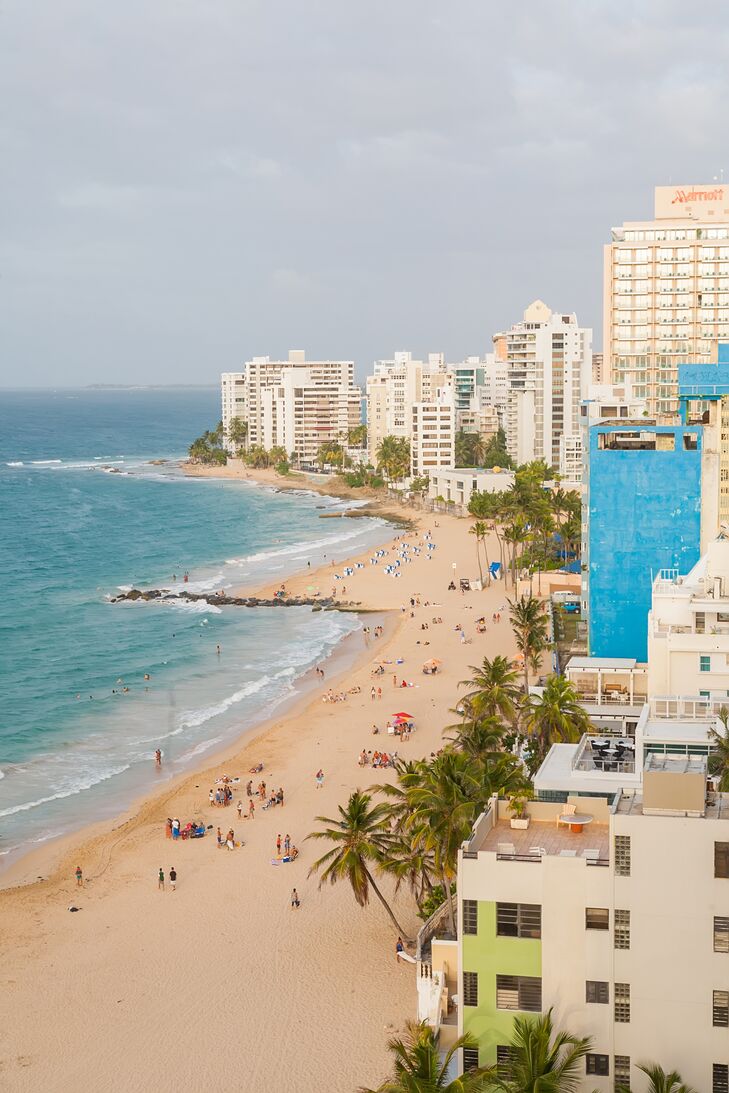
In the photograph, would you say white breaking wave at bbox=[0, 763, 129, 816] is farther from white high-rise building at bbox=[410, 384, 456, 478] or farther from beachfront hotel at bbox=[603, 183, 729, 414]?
white high-rise building at bbox=[410, 384, 456, 478]

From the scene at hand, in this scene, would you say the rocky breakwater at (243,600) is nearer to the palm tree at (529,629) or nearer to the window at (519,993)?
the palm tree at (529,629)

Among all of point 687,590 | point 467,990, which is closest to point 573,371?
point 687,590

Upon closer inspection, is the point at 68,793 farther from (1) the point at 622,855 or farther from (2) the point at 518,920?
(1) the point at 622,855

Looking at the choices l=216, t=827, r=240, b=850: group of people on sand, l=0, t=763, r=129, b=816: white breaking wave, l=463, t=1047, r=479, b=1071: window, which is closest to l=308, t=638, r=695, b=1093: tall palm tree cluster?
l=463, t=1047, r=479, b=1071: window

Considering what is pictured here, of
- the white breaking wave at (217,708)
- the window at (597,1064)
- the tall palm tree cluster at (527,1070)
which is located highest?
the tall palm tree cluster at (527,1070)

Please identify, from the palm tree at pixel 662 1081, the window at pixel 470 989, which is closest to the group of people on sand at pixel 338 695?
the window at pixel 470 989

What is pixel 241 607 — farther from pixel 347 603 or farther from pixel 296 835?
pixel 296 835
